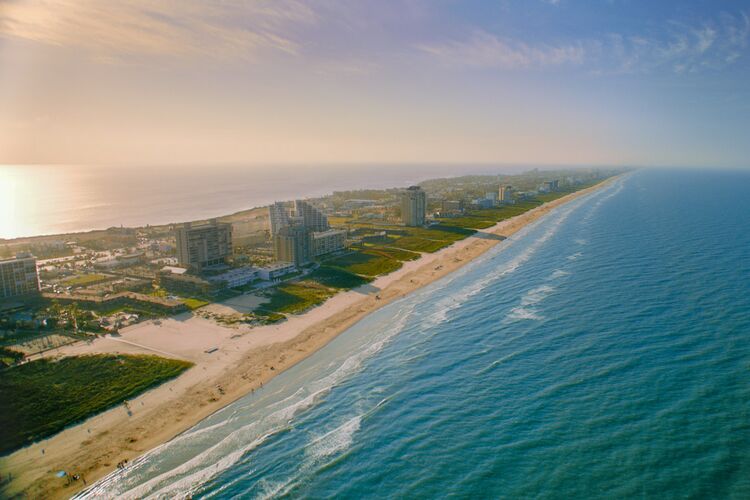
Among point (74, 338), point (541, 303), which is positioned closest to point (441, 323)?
point (541, 303)

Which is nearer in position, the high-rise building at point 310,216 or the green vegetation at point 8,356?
the green vegetation at point 8,356

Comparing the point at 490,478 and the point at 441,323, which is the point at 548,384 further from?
the point at 441,323

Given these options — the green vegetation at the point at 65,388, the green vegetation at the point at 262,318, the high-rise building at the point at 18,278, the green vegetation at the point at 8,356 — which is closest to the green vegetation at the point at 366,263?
the green vegetation at the point at 262,318

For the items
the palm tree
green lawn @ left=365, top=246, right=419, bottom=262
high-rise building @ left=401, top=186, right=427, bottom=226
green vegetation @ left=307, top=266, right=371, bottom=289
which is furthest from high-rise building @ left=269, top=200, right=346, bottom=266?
the palm tree

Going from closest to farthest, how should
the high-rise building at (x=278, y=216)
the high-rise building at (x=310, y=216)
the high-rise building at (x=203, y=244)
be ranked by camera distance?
the high-rise building at (x=203, y=244), the high-rise building at (x=310, y=216), the high-rise building at (x=278, y=216)

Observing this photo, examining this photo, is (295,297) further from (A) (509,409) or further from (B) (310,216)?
(B) (310,216)

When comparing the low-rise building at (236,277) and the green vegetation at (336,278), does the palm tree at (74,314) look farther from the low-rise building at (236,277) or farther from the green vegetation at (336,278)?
the green vegetation at (336,278)
